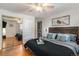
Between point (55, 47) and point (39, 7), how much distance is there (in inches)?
33.5

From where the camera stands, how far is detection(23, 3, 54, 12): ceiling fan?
5.81 feet

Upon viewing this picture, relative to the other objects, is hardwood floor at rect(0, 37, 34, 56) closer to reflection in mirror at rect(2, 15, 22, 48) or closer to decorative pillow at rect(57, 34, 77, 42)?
reflection in mirror at rect(2, 15, 22, 48)

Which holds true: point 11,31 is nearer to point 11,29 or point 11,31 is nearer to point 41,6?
point 11,29

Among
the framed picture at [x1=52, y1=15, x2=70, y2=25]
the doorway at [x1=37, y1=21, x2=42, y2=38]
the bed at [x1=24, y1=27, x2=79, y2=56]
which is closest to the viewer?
the bed at [x1=24, y1=27, x2=79, y2=56]

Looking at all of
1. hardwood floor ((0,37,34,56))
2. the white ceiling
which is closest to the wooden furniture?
the white ceiling

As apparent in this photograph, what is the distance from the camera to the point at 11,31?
6.42 feet

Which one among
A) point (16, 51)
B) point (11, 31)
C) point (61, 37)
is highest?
point (11, 31)

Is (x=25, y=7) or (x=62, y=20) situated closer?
(x=25, y=7)

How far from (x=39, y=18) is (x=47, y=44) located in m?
0.58

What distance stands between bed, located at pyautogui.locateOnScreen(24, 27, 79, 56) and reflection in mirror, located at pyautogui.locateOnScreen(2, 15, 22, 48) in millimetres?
265

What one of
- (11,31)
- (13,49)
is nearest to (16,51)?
(13,49)

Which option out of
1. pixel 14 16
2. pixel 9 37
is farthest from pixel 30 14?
pixel 9 37

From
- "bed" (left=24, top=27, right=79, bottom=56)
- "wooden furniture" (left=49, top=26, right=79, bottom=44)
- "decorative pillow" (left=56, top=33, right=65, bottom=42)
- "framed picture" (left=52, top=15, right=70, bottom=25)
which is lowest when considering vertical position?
"bed" (left=24, top=27, right=79, bottom=56)

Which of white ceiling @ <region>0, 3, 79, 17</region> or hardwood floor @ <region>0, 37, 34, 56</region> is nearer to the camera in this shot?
white ceiling @ <region>0, 3, 79, 17</region>
